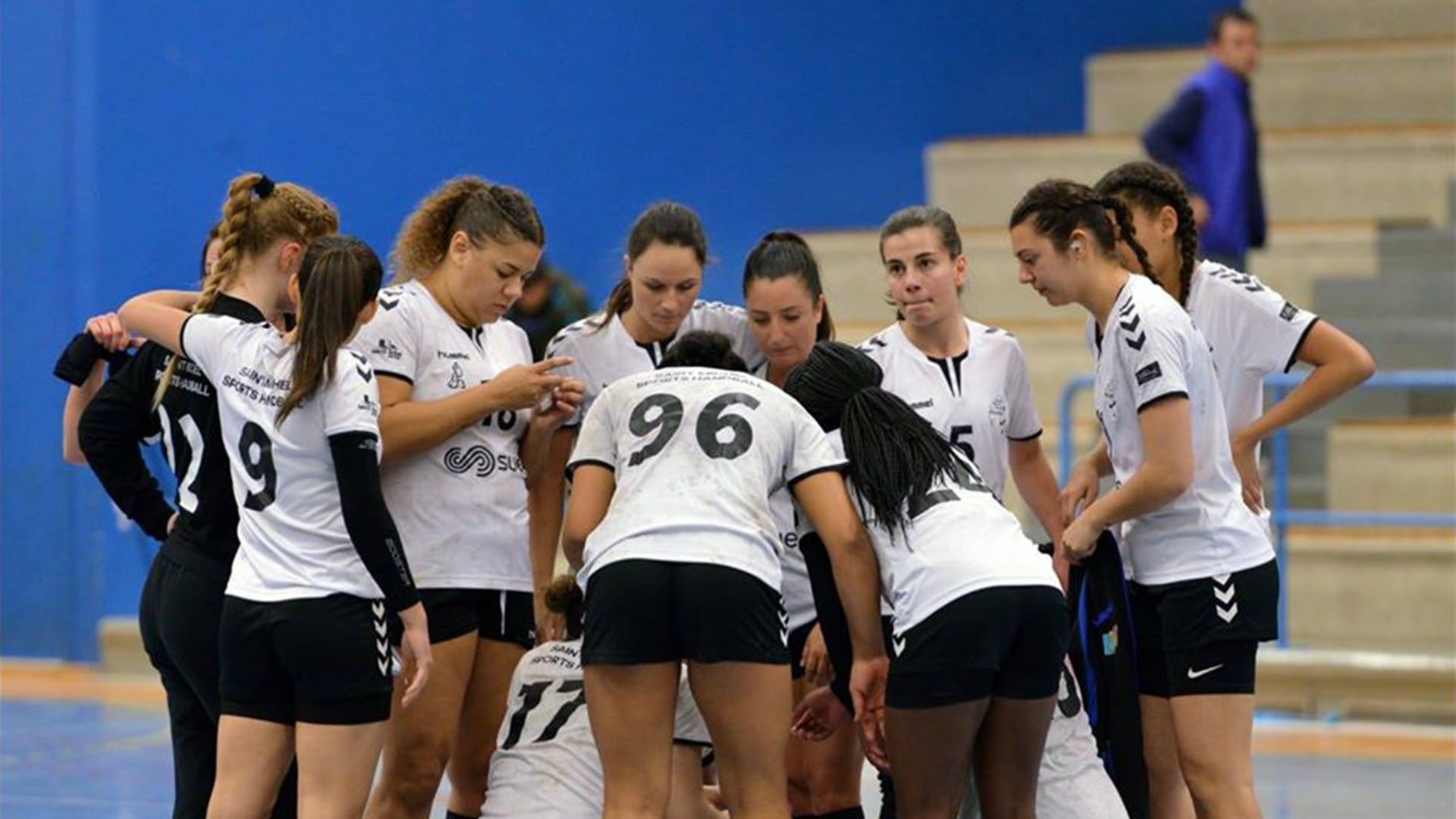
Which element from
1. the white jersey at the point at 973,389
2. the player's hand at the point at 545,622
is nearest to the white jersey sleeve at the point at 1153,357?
the white jersey at the point at 973,389

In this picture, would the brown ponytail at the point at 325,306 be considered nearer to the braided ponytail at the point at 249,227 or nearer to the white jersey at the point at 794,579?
the braided ponytail at the point at 249,227

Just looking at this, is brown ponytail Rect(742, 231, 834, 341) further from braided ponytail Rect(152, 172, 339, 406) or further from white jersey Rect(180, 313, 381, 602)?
white jersey Rect(180, 313, 381, 602)

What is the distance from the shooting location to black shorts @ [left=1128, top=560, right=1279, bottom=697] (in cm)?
459

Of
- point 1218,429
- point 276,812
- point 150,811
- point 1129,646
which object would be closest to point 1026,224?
point 1218,429

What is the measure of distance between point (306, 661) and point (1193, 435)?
1.94m

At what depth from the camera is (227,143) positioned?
9.64 m

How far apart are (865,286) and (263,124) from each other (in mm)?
3289

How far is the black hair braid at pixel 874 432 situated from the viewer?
4414 millimetres

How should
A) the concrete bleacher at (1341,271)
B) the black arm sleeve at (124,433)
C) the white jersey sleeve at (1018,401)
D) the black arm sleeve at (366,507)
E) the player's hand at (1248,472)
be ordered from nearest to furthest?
the black arm sleeve at (366,507) → the black arm sleeve at (124,433) → the player's hand at (1248,472) → the white jersey sleeve at (1018,401) → the concrete bleacher at (1341,271)

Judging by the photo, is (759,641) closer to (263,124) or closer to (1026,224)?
(1026,224)

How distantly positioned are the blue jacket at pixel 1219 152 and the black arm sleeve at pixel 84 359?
6.16 metres

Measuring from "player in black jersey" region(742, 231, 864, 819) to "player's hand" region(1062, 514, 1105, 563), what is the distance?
0.65m

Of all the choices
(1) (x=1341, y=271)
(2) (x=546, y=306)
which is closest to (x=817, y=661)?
(2) (x=546, y=306)

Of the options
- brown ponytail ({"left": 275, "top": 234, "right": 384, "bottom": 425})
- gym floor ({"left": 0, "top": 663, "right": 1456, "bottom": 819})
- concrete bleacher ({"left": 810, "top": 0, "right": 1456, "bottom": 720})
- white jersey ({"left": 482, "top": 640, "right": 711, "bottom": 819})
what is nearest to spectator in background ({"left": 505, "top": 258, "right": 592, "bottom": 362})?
concrete bleacher ({"left": 810, "top": 0, "right": 1456, "bottom": 720})
